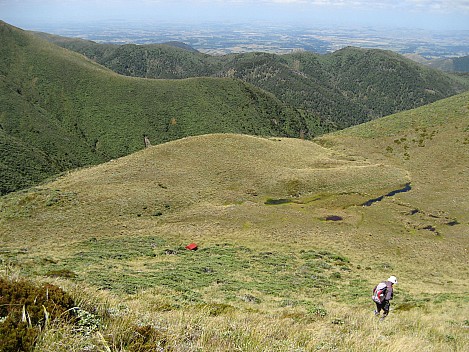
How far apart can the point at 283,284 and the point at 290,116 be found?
17001 cm

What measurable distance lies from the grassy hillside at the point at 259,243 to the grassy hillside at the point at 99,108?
83.0 m

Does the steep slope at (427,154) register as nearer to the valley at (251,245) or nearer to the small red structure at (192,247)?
the valley at (251,245)

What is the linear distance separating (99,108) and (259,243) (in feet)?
457

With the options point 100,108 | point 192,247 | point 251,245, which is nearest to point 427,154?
point 251,245

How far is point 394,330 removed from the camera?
32.0ft

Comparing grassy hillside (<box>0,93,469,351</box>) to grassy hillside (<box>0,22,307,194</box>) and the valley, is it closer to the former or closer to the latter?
the valley

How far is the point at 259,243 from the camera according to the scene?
26.5 meters

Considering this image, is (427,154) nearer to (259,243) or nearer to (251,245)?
(259,243)

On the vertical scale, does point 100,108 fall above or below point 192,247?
above

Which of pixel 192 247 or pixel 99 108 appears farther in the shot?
pixel 99 108

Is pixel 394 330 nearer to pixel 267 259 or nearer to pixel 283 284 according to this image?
pixel 283 284

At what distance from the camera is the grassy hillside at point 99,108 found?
126188 mm

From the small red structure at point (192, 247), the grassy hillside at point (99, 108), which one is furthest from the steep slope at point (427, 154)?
the grassy hillside at point (99, 108)

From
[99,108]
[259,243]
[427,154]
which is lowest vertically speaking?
[259,243]
